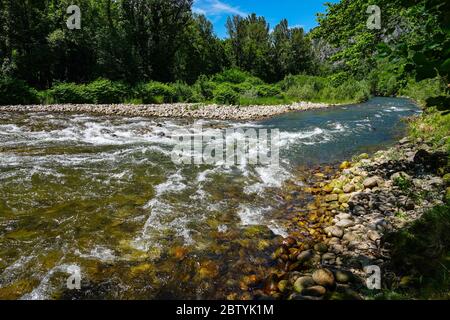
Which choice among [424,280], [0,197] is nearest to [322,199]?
[424,280]

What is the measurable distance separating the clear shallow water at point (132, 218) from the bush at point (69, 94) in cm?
1295

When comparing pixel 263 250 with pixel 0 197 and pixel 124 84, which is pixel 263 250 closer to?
pixel 0 197

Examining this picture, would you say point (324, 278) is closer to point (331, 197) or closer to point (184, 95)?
point (331, 197)

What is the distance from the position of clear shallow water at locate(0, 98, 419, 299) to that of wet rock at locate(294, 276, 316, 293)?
639 mm

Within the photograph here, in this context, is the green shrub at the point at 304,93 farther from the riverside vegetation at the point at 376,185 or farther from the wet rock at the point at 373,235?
the wet rock at the point at 373,235

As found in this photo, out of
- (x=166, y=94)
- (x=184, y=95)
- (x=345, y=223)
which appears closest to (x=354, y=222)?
(x=345, y=223)

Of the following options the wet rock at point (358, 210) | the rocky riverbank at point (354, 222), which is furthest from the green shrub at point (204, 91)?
the wet rock at point (358, 210)

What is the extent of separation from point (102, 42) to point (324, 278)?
2898 cm

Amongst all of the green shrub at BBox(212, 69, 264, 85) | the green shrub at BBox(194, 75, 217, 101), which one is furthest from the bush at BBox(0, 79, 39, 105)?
the green shrub at BBox(212, 69, 264, 85)

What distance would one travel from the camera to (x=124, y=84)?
25781 millimetres

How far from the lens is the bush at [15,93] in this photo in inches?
867

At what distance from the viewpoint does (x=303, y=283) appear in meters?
3.87

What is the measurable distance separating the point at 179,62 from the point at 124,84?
1149cm
